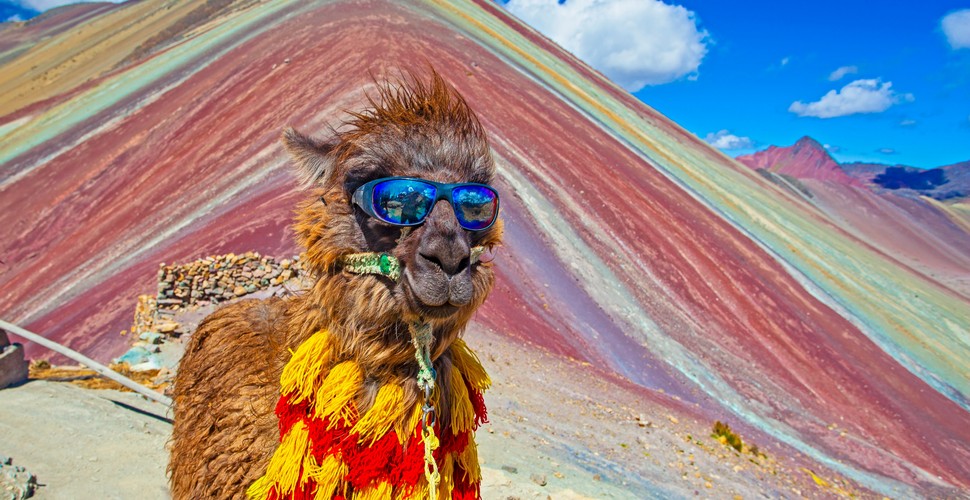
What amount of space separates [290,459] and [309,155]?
117 centimetres

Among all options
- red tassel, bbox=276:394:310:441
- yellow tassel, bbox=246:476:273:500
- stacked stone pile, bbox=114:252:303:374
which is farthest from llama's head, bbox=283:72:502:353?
stacked stone pile, bbox=114:252:303:374

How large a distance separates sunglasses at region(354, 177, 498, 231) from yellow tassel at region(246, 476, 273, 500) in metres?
1.05

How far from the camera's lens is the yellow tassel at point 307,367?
2.11 metres

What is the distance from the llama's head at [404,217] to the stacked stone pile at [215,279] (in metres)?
7.97

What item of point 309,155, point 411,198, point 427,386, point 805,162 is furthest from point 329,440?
point 805,162

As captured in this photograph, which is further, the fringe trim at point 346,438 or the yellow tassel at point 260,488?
the yellow tassel at point 260,488

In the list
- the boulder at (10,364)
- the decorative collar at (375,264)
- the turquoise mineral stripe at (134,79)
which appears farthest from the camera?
the turquoise mineral stripe at (134,79)

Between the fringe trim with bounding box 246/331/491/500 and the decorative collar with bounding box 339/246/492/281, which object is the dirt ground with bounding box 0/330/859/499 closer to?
the fringe trim with bounding box 246/331/491/500

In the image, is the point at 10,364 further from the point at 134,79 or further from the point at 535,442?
the point at 134,79

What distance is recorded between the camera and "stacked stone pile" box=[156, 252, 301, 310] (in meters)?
9.86

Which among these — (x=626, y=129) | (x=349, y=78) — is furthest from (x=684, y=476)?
(x=626, y=129)

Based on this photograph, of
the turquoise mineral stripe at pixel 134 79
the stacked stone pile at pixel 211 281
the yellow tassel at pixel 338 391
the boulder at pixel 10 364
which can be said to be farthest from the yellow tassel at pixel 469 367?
the turquoise mineral stripe at pixel 134 79

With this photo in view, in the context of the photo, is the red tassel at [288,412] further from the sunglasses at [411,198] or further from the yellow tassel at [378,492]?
the sunglasses at [411,198]

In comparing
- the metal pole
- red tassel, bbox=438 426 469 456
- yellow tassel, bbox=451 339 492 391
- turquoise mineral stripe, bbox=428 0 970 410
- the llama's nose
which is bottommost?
the metal pole
